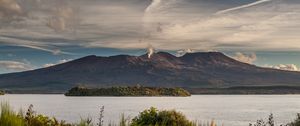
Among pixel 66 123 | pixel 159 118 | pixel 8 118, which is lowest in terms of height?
pixel 66 123

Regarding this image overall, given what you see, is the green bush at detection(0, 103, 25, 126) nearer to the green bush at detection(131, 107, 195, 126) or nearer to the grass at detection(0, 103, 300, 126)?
the grass at detection(0, 103, 300, 126)

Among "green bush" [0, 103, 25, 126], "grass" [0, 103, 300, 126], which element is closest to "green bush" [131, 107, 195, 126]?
"grass" [0, 103, 300, 126]

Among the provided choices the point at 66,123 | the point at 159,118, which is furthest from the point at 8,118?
the point at 159,118

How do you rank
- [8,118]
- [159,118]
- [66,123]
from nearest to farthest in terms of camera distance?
[8,118] < [66,123] < [159,118]

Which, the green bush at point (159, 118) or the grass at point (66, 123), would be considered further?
the green bush at point (159, 118)

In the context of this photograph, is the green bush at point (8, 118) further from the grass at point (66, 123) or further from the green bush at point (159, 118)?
the green bush at point (159, 118)

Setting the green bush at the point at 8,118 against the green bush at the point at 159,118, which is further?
the green bush at the point at 159,118

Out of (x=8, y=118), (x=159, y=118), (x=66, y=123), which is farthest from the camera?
(x=159, y=118)

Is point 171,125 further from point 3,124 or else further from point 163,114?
point 3,124

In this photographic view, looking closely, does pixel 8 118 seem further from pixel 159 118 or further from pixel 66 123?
pixel 159 118

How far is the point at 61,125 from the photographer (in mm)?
21906

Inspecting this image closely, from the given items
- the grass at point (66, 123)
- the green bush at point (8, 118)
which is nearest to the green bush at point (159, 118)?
the grass at point (66, 123)

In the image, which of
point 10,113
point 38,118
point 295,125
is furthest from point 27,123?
point 295,125

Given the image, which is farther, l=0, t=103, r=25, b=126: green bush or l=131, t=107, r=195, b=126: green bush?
l=131, t=107, r=195, b=126: green bush
